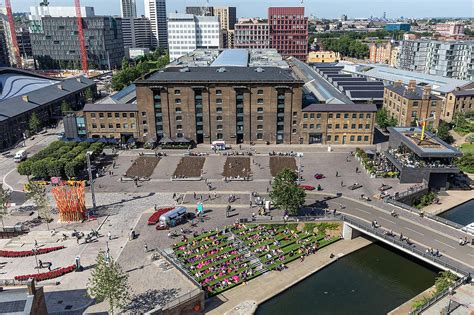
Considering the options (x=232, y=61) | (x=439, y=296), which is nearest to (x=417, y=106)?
(x=232, y=61)

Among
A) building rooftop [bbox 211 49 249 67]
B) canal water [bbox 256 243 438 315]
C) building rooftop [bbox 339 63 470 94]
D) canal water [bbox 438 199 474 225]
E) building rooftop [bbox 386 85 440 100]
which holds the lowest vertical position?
canal water [bbox 256 243 438 315]

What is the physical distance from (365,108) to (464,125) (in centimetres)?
4051

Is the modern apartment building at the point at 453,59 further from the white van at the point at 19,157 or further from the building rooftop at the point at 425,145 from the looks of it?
the white van at the point at 19,157

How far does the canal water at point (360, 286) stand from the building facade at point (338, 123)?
153 feet

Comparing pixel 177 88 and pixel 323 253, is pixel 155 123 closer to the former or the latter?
pixel 177 88

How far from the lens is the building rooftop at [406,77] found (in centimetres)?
14438

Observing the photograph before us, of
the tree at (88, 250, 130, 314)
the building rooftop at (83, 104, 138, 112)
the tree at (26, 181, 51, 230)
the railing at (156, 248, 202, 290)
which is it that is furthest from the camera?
the building rooftop at (83, 104, 138, 112)

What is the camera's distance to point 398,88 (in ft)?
425

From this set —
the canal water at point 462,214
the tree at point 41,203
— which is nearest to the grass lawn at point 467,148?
the canal water at point 462,214

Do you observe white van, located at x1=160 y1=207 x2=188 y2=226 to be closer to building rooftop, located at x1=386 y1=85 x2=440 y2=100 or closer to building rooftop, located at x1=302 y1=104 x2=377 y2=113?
building rooftop, located at x1=302 y1=104 x2=377 y2=113

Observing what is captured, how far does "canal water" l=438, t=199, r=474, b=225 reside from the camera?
74.2 m

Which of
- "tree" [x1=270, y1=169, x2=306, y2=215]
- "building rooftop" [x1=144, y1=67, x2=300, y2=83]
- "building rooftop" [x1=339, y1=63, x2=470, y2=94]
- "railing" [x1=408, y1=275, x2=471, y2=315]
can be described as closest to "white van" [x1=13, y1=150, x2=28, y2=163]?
"building rooftop" [x1=144, y1=67, x2=300, y2=83]

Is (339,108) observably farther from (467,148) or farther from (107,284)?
(107,284)

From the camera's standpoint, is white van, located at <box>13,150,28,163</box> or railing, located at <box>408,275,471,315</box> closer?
railing, located at <box>408,275,471,315</box>
